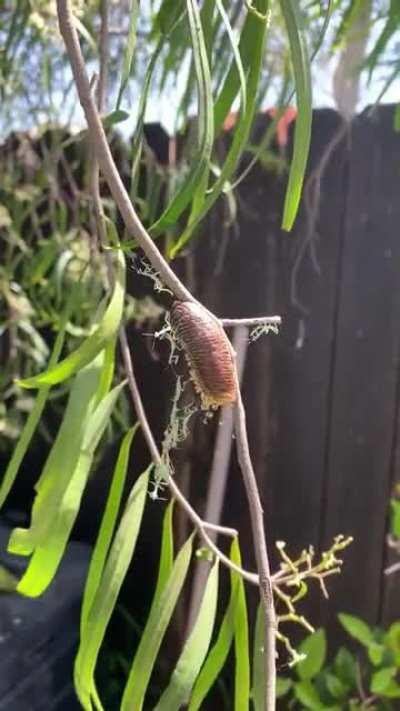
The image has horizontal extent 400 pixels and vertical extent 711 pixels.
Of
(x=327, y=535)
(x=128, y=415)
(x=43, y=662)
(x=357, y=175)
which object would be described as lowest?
(x=43, y=662)

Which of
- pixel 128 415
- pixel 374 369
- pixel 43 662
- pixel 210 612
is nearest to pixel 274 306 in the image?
pixel 374 369

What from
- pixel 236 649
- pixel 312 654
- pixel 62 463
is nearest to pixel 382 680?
pixel 312 654

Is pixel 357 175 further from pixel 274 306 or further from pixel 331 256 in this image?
pixel 274 306

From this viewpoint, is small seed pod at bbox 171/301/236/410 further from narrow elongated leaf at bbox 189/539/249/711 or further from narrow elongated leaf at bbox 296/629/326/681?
narrow elongated leaf at bbox 296/629/326/681

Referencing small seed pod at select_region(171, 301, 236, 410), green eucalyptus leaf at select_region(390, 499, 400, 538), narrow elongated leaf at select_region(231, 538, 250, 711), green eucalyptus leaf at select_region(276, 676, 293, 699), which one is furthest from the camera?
green eucalyptus leaf at select_region(276, 676, 293, 699)

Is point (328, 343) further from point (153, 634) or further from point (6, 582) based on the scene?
point (153, 634)

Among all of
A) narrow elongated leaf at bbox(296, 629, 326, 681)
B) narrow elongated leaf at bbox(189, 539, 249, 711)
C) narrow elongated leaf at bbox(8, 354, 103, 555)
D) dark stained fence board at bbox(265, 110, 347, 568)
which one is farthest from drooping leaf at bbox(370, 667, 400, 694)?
narrow elongated leaf at bbox(8, 354, 103, 555)

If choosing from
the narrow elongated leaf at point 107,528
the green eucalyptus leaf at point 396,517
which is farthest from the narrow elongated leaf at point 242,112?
the green eucalyptus leaf at point 396,517
